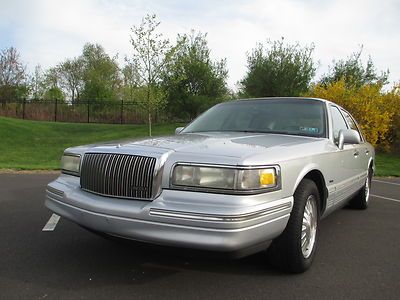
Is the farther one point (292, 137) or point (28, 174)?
point (28, 174)

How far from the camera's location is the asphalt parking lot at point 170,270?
125 inches

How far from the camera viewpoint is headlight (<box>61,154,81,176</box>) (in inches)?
145

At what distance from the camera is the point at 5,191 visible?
760 centimetres

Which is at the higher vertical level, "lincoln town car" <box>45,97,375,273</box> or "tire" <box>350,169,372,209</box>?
"lincoln town car" <box>45,97,375,273</box>

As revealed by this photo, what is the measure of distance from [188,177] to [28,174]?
8492 millimetres

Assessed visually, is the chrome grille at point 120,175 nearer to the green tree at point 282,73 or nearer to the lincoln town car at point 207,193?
the lincoln town car at point 207,193

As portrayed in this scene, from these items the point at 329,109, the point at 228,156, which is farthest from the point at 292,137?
the point at 228,156

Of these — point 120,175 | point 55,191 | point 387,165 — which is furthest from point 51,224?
point 387,165

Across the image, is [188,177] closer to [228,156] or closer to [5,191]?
[228,156]

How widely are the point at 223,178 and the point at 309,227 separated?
1227 millimetres

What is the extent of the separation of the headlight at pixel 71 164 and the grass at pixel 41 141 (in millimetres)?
8305

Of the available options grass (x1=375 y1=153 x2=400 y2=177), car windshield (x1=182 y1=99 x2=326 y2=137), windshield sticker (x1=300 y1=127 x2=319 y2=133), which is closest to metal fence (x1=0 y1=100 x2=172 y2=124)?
grass (x1=375 y1=153 x2=400 y2=177)

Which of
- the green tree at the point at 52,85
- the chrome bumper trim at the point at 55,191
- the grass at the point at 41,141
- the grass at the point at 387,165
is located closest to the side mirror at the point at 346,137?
the chrome bumper trim at the point at 55,191

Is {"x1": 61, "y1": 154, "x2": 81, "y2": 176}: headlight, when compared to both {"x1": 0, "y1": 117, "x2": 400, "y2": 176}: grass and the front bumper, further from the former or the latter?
{"x1": 0, "y1": 117, "x2": 400, "y2": 176}: grass
